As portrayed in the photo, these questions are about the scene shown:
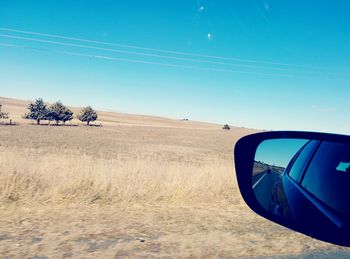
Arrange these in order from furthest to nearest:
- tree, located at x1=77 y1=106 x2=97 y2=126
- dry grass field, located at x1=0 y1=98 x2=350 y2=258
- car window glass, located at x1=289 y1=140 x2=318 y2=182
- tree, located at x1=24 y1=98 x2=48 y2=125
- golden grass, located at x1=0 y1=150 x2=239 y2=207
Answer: tree, located at x1=77 y1=106 x2=97 y2=126, tree, located at x1=24 y1=98 x2=48 y2=125, golden grass, located at x1=0 y1=150 x2=239 y2=207, dry grass field, located at x1=0 y1=98 x2=350 y2=258, car window glass, located at x1=289 y1=140 x2=318 y2=182

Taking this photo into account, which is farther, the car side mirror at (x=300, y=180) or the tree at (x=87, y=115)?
the tree at (x=87, y=115)

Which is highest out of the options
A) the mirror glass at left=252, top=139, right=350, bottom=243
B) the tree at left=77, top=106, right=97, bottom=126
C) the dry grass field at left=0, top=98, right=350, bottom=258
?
the tree at left=77, top=106, right=97, bottom=126

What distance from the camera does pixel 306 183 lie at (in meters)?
2.44

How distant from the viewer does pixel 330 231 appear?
1551 millimetres

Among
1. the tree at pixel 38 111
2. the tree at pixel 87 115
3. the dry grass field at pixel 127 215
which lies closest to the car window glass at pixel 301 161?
the dry grass field at pixel 127 215

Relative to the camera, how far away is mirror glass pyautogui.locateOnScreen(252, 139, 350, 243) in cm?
163

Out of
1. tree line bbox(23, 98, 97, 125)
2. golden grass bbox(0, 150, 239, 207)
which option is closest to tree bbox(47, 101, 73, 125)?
tree line bbox(23, 98, 97, 125)

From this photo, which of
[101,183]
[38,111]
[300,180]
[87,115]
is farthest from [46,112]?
[300,180]

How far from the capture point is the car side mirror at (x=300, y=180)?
1.62 metres

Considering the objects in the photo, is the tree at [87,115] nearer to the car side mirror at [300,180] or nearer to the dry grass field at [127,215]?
the dry grass field at [127,215]

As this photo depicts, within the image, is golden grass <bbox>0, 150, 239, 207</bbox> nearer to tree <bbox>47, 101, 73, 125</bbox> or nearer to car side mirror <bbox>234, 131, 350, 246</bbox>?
car side mirror <bbox>234, 131, 350, 246</bbox>

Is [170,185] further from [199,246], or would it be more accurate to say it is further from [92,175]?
[199,246]

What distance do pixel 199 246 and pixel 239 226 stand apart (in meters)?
1.49

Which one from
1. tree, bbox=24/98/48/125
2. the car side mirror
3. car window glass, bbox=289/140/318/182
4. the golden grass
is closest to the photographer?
the car side mirror
